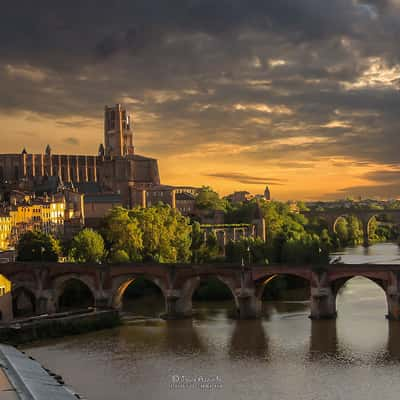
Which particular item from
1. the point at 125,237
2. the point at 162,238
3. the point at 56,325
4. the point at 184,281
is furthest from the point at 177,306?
the point at 162,238

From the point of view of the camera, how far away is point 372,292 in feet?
189

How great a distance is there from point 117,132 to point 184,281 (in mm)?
96715

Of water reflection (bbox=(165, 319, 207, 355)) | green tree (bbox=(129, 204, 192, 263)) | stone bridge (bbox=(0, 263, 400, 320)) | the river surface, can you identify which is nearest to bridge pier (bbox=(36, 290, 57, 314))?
stone bridge (bbox=(0, 263, 400, 320))

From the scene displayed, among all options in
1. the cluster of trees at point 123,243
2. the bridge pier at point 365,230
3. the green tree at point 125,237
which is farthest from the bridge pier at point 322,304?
the bridge pier at point 365,230

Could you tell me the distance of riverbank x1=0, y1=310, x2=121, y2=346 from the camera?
42.2 metres

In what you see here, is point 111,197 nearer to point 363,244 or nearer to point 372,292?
point 363,244

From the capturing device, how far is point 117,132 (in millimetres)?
145000

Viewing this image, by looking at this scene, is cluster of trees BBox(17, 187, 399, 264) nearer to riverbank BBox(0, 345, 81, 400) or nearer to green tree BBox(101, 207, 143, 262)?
green tree BBox(101, 207, 143, 262)

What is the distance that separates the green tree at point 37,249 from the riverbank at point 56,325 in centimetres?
2011

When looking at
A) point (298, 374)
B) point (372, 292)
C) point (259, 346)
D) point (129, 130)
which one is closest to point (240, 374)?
point (298, 374)

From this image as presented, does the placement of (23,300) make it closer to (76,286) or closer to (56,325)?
(76,286)

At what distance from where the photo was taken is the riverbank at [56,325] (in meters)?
42.2

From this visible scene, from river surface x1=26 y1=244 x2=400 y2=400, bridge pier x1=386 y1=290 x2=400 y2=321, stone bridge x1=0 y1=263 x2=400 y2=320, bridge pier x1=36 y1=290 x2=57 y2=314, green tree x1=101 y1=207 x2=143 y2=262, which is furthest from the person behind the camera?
green tree x1=101 y1=207 x2=143 y2=262

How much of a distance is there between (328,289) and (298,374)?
44.0ft
